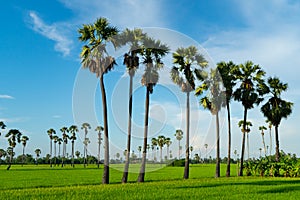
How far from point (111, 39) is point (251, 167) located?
22.8 meters

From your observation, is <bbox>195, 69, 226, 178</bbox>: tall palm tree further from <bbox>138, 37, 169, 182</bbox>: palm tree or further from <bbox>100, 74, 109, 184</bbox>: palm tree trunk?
<bbox>100, 74, 109, 184</bbox>: palm tree trunk

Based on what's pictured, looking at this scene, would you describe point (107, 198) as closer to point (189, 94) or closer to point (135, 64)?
point (135, 64)

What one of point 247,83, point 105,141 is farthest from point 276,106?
point 105,141

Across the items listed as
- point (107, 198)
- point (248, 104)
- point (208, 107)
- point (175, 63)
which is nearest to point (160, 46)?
point (175, 63)

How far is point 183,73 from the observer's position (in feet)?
120

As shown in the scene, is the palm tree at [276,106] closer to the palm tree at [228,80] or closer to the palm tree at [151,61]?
the palm tree at [228,80]

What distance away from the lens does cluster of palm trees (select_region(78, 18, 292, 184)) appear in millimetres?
29109

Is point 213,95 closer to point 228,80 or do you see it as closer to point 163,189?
point 228,80

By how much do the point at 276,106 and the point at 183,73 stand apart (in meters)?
13.5

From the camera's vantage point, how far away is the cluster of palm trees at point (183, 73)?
29109mm

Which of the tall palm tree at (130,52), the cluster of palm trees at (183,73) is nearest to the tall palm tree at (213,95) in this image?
the cluster of palm trees at (183,73)

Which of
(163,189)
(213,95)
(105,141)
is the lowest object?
(163,189)

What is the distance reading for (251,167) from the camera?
4134 cm

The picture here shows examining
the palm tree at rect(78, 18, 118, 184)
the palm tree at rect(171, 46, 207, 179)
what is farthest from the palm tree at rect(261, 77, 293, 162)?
the palm tree at rect(78, 18, 118, 184)
